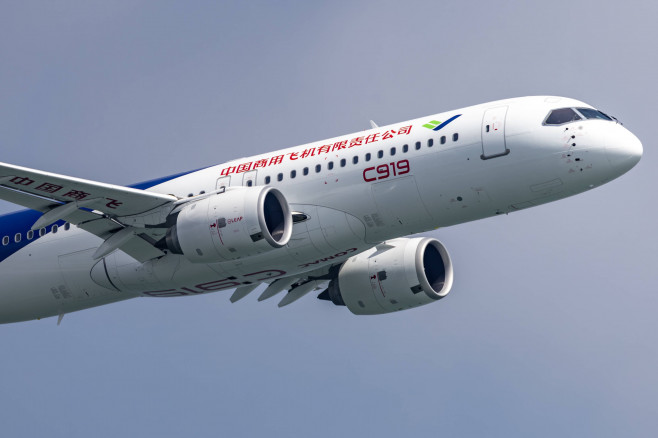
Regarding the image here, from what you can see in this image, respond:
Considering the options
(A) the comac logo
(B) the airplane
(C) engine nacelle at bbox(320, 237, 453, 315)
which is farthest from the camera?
(C) engine nacelle at bbox(320, 237, 453, 315)

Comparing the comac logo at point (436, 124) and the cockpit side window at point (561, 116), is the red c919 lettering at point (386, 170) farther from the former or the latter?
the cockpit side window at point (561, 116)

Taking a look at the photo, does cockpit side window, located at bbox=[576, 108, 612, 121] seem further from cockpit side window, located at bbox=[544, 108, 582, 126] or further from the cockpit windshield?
cockpit side window, located at bbox=[544, 108, 582, 126]

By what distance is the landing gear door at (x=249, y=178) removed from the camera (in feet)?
155

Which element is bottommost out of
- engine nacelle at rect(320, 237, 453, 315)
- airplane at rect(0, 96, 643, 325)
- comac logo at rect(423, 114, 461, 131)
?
engine nacelle at rect(320, 237, 453, 315)

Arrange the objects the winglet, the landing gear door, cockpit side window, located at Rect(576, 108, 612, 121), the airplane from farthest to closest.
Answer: the winglet
the landing gear door
cockpit side window, located at Rect(576, 108, 612, 121)
the airplane

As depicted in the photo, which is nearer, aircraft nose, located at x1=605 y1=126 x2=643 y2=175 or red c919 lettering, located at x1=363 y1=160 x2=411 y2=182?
aircraft nose, located at x1=605 y1=126 x2=643 y2=175

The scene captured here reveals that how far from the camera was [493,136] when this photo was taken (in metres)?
43.8

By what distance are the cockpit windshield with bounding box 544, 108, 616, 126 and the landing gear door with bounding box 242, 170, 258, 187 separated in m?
11.3

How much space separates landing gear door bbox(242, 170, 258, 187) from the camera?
47.3m

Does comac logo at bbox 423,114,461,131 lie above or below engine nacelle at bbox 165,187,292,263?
above

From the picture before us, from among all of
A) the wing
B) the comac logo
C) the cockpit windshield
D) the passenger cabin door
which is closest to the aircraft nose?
the cockpit windshield

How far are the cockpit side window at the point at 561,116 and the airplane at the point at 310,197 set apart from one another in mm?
49

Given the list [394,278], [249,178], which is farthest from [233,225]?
[394,278]

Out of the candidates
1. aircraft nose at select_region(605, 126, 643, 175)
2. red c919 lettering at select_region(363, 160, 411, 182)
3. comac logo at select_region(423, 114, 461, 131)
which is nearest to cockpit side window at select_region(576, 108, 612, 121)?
aircraft nose at select_region(605, 126, 643, 175)
